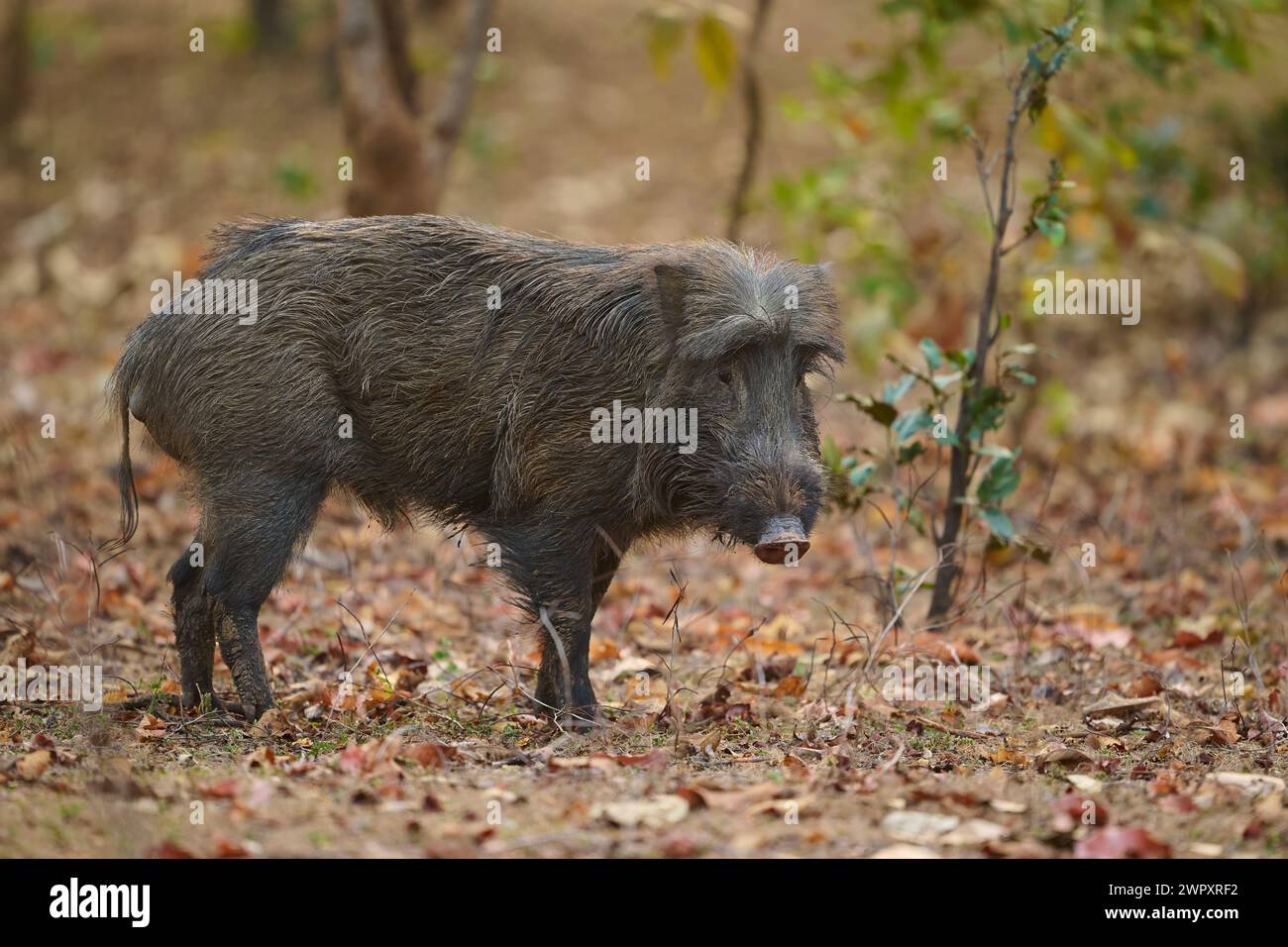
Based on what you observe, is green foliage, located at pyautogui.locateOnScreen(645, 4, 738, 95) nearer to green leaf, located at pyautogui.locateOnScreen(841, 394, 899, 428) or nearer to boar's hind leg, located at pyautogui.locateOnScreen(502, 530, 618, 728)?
green leaf, located at pyautogui.locateOnScreen(841, 394, 899, 428)

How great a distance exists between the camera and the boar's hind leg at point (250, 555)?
5473 millimetres

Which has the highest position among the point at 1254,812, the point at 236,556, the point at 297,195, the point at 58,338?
the point at 297,195

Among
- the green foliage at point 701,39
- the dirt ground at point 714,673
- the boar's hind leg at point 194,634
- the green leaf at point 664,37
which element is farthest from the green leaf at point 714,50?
the boar's hind leg at point 194,634

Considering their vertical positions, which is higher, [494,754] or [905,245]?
[905,245]

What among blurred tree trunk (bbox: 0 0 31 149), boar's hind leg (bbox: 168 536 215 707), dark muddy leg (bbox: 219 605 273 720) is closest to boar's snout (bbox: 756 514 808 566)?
dark muddy leg (bbox: 219 605 273 720)

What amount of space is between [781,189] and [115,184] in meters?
10.2

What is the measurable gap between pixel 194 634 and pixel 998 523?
10.7 feet

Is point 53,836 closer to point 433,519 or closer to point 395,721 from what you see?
point 395,721

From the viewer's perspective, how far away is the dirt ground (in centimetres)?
418

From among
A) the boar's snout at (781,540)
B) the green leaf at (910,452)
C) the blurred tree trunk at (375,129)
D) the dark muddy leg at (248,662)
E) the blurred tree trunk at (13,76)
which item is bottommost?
the dark muddy leg at (248,662)

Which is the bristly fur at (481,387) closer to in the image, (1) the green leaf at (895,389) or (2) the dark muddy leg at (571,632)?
(2) the dark muddy leg at (571,632)

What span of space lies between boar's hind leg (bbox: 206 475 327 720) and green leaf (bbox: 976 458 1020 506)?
9.09 feet

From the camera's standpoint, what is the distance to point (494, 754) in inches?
195
